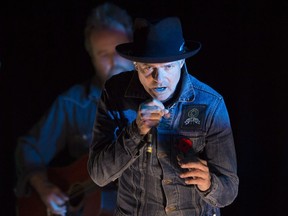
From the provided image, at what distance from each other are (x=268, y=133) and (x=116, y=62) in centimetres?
93

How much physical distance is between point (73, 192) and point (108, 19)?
1.02 metres

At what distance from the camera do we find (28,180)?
9.87ft

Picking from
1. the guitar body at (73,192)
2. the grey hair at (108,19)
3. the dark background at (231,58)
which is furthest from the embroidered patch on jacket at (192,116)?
the grey hair at (108,19)

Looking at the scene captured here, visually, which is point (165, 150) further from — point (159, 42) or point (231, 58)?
point (231, 58)

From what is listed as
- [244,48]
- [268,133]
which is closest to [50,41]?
[244,48]

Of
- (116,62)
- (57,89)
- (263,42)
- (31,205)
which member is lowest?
(31,205)

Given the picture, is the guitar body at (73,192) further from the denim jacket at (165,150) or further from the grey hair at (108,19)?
the denim jacket at (165,150)

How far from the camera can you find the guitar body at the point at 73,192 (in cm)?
279

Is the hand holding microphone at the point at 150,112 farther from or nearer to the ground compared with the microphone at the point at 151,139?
farther from the ground

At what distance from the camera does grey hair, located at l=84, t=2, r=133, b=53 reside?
2846 mm

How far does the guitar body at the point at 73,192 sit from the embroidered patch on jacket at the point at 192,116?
3.68 ft

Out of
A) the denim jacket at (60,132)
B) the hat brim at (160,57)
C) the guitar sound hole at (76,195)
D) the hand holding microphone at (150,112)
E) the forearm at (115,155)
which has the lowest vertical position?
the guitar sound hole at (76,195)

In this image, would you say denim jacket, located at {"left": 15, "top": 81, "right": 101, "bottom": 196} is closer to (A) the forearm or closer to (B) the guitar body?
(B) the guitar body

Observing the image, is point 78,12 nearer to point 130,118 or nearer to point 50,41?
point 50,41
